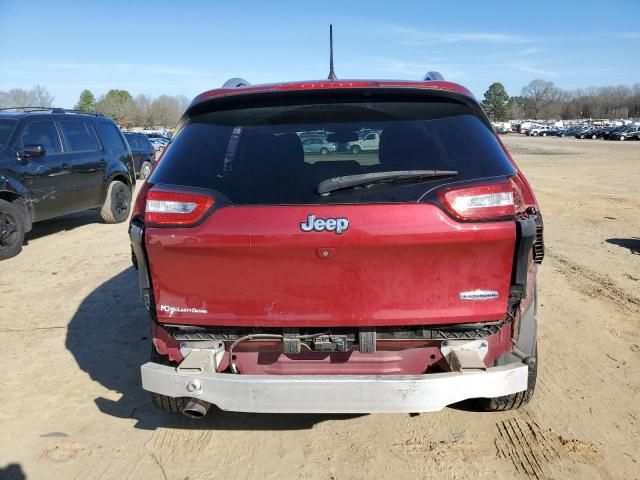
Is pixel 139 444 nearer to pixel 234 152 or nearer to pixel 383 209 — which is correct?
pixel 234 152

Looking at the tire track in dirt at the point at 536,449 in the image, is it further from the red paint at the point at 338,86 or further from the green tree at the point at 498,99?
the green tree at the point at 498,99

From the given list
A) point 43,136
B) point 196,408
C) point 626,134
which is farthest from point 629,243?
point 626,134

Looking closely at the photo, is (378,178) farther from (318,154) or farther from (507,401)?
(507,401)

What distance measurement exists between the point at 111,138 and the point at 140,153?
341 inches

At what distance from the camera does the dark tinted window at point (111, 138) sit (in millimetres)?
10095

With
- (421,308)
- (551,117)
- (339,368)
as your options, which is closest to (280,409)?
(339,368)

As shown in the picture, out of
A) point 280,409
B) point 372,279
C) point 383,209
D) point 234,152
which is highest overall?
point 234,152

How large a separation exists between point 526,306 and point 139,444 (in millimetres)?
2298

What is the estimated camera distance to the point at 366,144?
9.14ft

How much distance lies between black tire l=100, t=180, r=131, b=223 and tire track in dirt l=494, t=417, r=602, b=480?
8.88 m

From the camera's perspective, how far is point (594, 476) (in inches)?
106

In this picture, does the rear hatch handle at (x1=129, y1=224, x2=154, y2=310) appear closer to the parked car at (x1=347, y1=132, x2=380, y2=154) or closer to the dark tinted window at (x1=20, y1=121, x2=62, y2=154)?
the parked car at (x1=347, y1=132, x2=380, y2=154)

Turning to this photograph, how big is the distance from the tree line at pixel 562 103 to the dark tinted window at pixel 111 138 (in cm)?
13190

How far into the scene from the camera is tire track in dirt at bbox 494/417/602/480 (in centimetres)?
277
